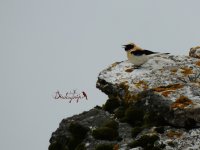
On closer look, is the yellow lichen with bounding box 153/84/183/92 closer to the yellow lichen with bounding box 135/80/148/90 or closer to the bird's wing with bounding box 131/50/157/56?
the yellow lichen with bounding box 135/80/148/90

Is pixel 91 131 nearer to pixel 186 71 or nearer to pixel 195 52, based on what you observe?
pixel 186 71

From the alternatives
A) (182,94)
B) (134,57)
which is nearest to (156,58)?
(134,57)

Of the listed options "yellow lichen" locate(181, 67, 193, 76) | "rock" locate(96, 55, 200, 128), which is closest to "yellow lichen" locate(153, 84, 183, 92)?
"rock" locate(96, 55, 200, 128)

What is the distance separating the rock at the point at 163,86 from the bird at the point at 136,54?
334mm

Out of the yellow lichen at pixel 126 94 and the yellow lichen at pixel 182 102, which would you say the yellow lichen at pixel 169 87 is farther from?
the yellow lichen at pixel 126 94

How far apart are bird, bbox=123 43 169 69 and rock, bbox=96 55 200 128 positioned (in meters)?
0.33

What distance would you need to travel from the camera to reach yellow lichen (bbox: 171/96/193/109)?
20.7 m

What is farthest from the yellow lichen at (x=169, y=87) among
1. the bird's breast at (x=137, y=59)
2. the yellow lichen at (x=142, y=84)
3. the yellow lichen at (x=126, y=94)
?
the bird's breast at (x=137, y=59)

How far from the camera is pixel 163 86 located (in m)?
22.8

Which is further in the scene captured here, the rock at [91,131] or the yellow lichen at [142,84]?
the yellow lichen at [142,84]

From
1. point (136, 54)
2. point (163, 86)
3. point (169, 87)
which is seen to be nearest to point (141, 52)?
point (136, 54)

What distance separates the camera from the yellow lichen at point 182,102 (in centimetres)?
2069

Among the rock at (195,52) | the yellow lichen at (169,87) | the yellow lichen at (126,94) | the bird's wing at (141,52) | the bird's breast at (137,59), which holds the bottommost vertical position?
the yellow lichen at (169,87)

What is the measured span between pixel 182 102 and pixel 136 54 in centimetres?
535
